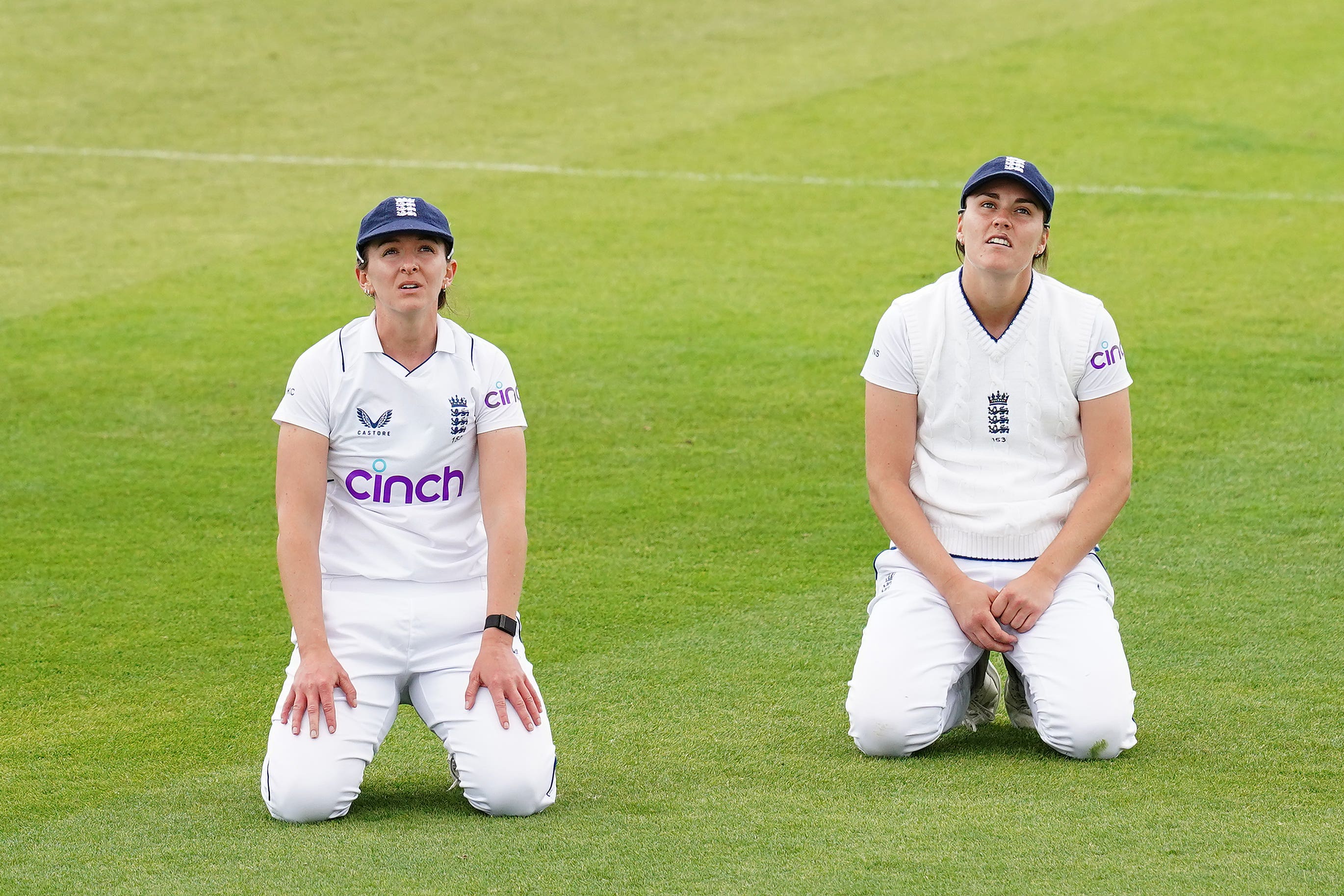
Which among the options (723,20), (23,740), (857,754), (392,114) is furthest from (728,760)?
(723,20)

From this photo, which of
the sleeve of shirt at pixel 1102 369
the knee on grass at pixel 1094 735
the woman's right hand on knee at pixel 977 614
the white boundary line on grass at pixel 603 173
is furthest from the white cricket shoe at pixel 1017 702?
the white boundary line on grass at pixel 603 173

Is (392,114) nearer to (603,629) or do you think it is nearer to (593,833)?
(603,629)

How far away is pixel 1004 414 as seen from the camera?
4.75m

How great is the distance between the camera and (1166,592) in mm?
5934

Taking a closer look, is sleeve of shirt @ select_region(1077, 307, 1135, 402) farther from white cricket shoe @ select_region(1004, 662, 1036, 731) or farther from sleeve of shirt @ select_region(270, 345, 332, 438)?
sleeve of shirt @ select_region(270, 345, 332, 438)

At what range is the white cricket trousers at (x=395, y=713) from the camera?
13.7 feet

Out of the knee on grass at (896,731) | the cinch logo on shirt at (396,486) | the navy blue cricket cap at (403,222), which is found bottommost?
the knee on grass at (896,731)

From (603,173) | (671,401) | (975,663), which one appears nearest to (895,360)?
(975,663)

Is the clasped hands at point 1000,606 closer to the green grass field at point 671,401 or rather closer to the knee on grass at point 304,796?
the green grass field at point 671,401

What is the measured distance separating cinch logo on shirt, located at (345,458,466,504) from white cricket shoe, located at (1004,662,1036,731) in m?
1.58

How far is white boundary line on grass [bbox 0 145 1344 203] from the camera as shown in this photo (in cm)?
1229

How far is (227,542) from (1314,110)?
1077 cm

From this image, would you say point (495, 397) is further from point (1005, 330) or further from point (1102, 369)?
point (1102, 369)

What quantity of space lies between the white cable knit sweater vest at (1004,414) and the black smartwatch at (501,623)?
122cm
